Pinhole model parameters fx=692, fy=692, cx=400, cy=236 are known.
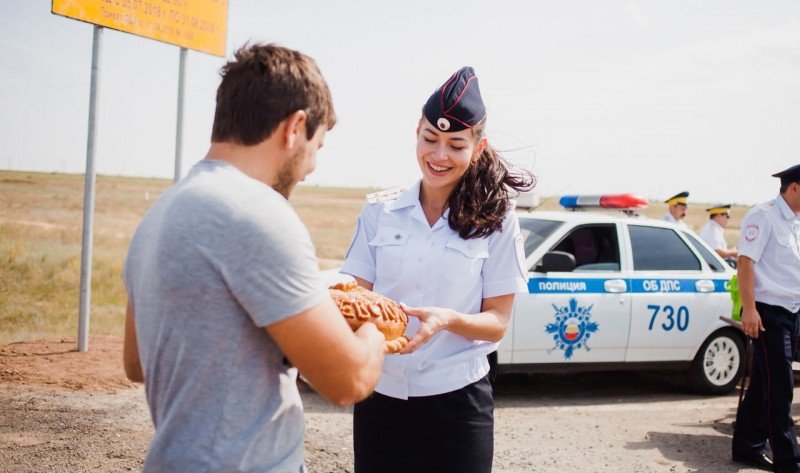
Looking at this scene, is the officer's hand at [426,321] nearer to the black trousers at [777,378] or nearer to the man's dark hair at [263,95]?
the man's dark hair at [263,95]

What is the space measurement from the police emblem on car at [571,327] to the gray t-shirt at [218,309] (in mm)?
5625

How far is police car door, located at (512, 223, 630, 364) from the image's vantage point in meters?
6.74

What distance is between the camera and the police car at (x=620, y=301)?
6789 mm

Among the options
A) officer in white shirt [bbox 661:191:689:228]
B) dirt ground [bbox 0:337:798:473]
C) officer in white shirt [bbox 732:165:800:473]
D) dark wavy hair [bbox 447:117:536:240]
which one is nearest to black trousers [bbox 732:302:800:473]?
officer in white shirt [bbox 732:165:800:473]

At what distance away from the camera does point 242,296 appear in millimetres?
1357

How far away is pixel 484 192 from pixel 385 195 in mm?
420

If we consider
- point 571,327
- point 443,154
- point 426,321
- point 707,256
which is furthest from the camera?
point 707,256

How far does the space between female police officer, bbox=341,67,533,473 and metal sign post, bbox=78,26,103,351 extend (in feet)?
19.3

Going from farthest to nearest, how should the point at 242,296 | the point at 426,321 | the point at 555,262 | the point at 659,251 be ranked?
the point at 659,251, the point at 555,262, the point at 426,321, the point at 242,296

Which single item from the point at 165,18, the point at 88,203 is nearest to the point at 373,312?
the point at 88,203

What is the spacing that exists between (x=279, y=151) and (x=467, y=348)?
1.35 meters

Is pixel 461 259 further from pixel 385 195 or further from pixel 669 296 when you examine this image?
pixel 669 296

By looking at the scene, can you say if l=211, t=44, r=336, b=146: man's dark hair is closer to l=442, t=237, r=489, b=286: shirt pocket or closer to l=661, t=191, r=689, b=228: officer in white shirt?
l=442, t=237, r=489, b=286: shirt pocket

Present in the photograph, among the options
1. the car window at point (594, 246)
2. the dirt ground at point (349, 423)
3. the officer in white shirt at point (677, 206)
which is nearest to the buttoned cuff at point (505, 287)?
the dirt ground at point (349, 423)
